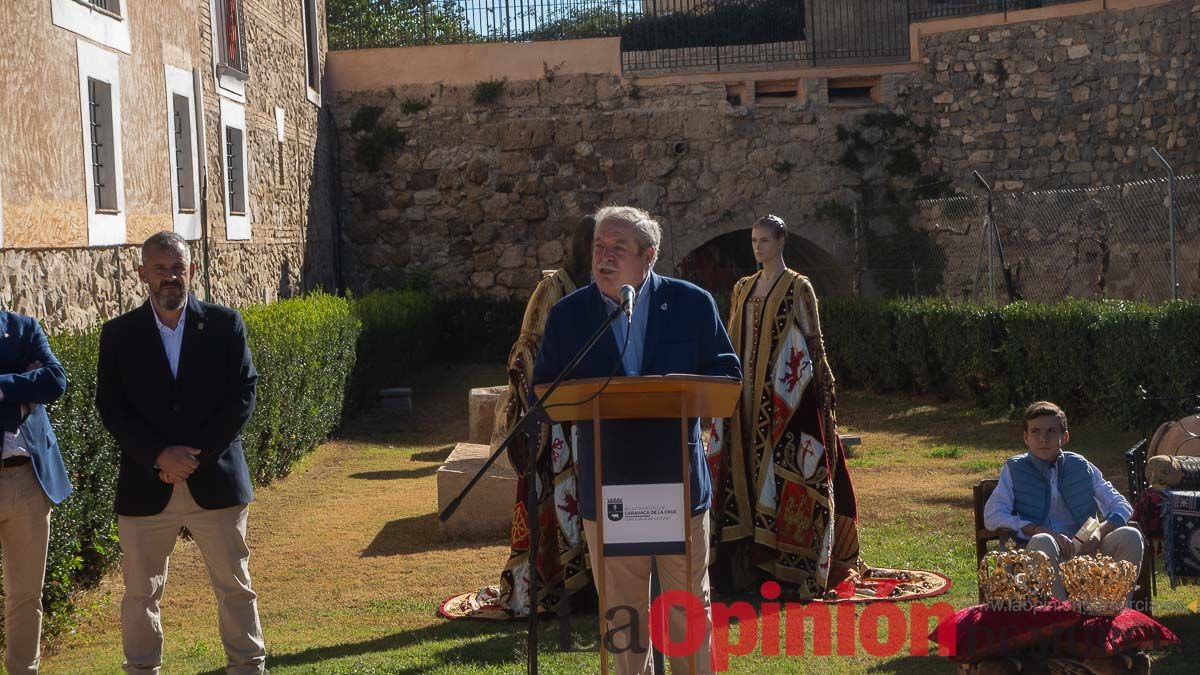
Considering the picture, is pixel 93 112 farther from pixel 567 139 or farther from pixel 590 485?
pixel 567 139

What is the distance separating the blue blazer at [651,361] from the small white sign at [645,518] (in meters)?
0.08

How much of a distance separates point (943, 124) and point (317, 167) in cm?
923

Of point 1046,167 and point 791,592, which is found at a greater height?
point 1046,167

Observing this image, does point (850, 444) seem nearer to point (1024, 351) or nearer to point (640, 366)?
point (1024, 351)

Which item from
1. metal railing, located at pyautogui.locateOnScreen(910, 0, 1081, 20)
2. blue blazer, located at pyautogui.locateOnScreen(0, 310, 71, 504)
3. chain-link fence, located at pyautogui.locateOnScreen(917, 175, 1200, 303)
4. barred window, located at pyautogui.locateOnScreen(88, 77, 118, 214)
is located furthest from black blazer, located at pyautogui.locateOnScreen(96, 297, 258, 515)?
metal railing, located at pyautogui.locateOnScreen(910, 0, 1081, 20)

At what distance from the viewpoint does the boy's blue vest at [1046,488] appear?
18.7ft

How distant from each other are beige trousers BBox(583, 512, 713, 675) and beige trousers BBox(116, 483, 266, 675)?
1656 millimetres

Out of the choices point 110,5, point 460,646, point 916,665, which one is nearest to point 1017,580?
point 916,665

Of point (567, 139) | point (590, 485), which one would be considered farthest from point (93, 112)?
point (567, 139)

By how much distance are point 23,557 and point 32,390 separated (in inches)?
27.3

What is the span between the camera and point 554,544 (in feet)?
22.3

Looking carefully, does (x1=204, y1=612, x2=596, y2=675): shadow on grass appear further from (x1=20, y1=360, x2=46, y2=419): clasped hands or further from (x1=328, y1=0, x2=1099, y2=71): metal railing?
(x1=328, y1=0, x2=1099, y2=71): metal railing

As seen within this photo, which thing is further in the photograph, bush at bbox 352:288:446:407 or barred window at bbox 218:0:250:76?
bush at bbox 352:288:446:407

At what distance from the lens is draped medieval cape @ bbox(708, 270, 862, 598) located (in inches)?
279
